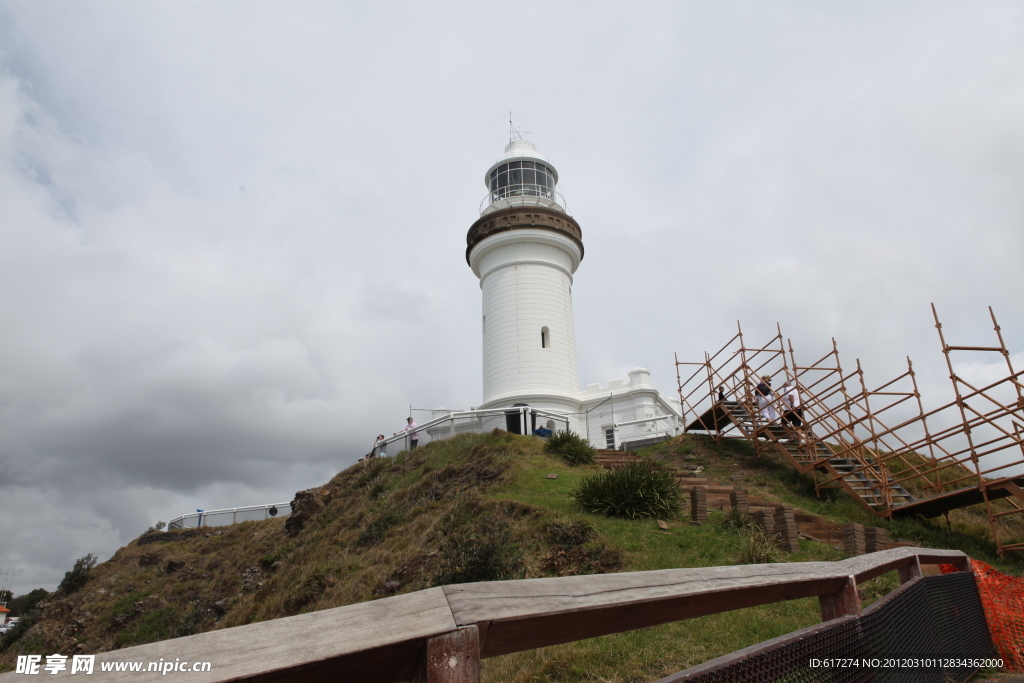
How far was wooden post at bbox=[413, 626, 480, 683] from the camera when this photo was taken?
5.34ft

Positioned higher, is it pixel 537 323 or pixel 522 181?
pixel 522 181

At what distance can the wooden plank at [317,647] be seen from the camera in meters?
1.37

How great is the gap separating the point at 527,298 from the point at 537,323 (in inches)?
44.1

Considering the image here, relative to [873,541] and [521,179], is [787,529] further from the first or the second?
[521,179]

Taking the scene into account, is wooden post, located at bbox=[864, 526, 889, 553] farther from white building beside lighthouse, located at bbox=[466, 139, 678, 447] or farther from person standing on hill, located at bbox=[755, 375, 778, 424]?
white building beside lighthouse, located at bbox=[466, 139, 678, 447]

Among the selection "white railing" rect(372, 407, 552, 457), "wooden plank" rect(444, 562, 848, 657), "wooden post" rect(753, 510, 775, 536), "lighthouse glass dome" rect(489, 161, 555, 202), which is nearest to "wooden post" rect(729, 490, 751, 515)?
"wooden post" rect(753, 510, 775, 536)

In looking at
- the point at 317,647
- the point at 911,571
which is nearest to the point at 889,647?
the point at 911,571

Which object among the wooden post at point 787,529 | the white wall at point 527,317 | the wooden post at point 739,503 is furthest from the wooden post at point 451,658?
the white wall at point 527,317

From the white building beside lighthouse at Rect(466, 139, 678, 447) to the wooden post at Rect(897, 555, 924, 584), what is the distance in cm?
1776

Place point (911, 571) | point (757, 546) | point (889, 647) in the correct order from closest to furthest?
point (889, 647) → point (911, 571) → point (757, 546)

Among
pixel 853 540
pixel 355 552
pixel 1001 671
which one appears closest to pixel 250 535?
→ pixel 355 552

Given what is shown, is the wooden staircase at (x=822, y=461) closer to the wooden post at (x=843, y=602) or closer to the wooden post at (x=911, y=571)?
the wooden post at (x=911, y=571)

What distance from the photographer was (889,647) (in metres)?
3.54

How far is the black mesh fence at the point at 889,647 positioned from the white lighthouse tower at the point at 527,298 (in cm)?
1968
